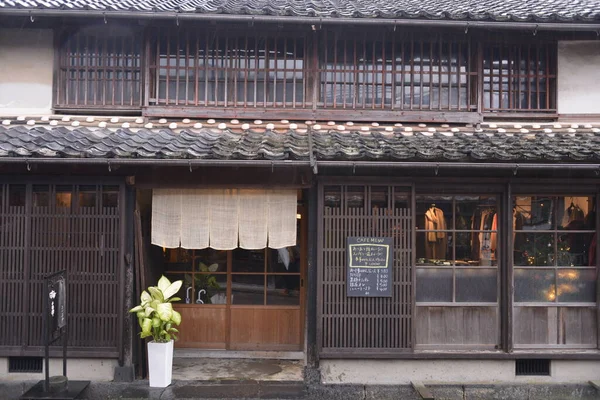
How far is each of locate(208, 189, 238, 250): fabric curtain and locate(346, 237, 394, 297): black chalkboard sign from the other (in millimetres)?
2023

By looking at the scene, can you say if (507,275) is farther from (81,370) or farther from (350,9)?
(81,370)

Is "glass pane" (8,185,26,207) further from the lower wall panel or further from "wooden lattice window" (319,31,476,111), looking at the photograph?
the lower wall panel

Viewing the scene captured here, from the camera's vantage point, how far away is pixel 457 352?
27.6 ft

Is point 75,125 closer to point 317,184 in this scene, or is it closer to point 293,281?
point 317,184

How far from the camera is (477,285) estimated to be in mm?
8656

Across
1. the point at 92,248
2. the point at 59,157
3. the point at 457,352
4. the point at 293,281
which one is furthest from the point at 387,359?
the point at 59,157

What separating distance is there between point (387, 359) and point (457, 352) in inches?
47.8

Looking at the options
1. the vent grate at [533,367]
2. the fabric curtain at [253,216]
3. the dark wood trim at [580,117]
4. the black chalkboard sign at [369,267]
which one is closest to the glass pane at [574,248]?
the vent grate at [533,367]

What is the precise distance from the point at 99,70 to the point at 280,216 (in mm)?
4659

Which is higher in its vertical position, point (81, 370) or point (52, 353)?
point (52, 353)

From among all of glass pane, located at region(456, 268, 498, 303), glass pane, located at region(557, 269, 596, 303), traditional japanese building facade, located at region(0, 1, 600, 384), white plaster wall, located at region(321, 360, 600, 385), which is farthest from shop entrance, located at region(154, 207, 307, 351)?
glass pane, located at region(557, 269, 596, 303)

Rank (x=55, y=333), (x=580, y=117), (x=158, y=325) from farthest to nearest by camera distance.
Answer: (x=580, y=117), (x=158, y=325), (x=55, y=333)

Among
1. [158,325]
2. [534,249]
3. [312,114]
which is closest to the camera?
[158,325]

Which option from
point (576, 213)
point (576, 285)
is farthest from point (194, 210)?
point (576, 285)
